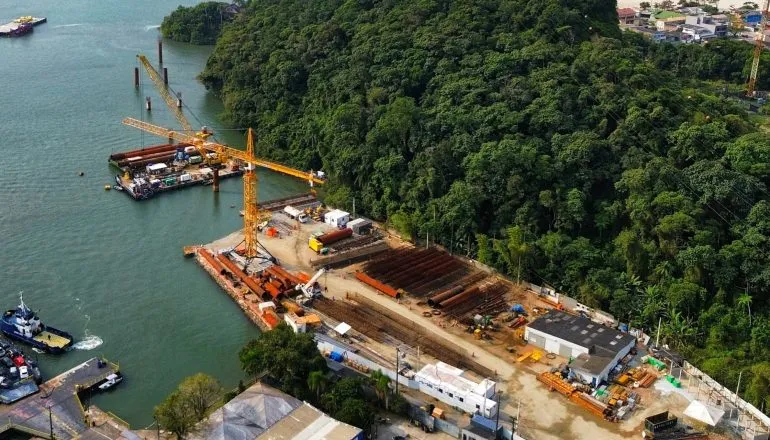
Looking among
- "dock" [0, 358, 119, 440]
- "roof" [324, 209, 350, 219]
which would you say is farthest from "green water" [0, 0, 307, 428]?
"roof" [324, 209, 350, 219]

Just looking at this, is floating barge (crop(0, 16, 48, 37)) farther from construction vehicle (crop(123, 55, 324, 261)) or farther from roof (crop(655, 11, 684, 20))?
roof (crop(655, 11, 684, 20))

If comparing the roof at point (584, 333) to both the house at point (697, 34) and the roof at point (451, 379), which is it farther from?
the house at point (697, 34)

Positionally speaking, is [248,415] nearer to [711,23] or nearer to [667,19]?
[711,23]

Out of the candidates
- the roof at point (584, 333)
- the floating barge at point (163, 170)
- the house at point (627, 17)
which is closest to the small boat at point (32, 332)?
the floating barge at point (163, 170)

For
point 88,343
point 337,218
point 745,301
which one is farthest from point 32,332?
point 745,301

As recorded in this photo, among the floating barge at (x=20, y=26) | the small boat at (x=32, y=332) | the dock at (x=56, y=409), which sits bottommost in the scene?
the dock at (x=56, y=409)

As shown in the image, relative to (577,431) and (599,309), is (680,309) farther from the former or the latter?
(577,431)

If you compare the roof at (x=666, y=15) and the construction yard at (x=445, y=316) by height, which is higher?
the roof at (x=666, y=15)
